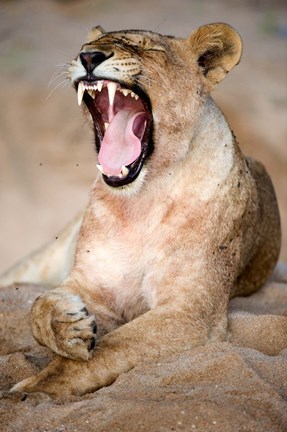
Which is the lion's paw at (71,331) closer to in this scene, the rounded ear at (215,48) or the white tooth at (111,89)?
the white tooth at (111,89)

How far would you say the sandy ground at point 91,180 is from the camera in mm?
3377

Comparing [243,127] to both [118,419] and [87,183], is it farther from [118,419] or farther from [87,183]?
[118,419]

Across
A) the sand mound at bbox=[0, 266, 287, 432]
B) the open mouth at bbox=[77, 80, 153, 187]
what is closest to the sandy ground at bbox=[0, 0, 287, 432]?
the sand mound at bbox=[0, 266, 287, 432]

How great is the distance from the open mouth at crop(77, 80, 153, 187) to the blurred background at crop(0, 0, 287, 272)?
3.47 meters

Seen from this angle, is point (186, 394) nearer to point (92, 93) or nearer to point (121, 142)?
point (121, 142)

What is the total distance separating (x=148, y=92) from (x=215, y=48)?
18.3 inches

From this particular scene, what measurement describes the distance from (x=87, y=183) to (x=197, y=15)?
375 cm

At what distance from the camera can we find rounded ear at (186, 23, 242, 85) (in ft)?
14.5

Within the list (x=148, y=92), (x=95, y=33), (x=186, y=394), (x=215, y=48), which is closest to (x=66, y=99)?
(x=95, y=33)

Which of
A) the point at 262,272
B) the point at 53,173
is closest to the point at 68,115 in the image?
the point at 53,173

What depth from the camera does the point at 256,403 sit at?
3.39 meters

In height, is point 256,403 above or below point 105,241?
below

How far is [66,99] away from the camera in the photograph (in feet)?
33.7

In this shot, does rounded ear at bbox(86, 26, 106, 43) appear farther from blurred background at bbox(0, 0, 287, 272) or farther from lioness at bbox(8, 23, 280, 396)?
blurred background at bbox(0, 0, 287, 272)
